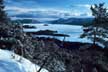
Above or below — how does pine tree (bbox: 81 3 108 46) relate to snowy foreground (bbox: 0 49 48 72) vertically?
below

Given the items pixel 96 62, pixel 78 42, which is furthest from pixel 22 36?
pixel 78 42

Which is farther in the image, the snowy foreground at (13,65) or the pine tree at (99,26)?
the pine tree at (99,26)

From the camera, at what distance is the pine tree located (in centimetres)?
4244

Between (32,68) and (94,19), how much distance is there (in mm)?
36045

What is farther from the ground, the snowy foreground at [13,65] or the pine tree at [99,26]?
the snowy foreground at [13,65]

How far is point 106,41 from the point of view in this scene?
141 feet

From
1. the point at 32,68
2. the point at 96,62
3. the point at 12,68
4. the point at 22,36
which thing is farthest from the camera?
the point at 96,62

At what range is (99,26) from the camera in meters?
42.6

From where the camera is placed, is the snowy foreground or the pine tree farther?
the pine tree

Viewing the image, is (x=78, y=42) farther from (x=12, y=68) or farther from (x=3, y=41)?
(x=12, y=68)

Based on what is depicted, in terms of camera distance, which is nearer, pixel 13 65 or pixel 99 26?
→ pixel 13 65

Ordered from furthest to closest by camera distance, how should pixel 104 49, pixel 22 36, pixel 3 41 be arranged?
pixel 104 49, pixel 22 36, pixel 3 41

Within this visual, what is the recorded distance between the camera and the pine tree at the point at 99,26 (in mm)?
42438

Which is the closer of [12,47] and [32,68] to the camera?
[32,68]
